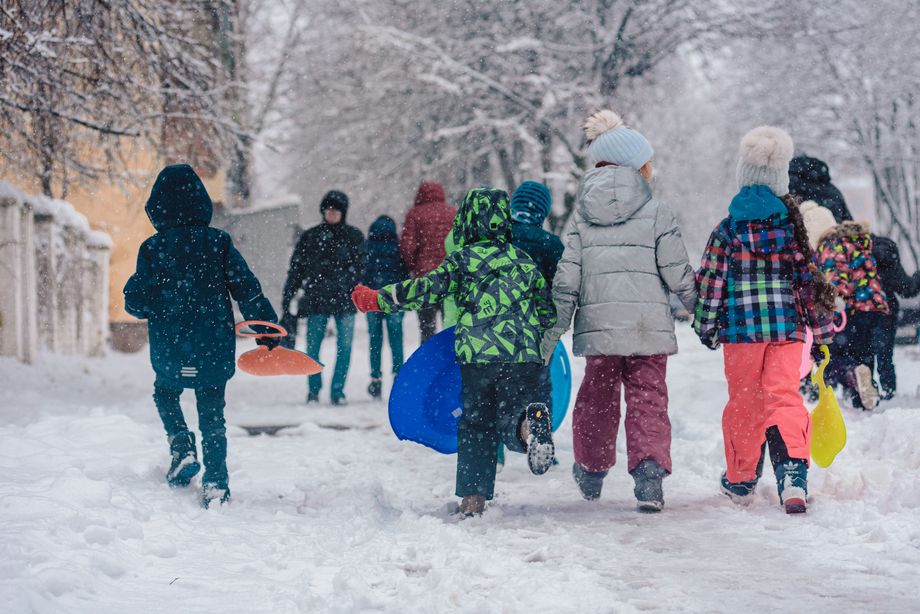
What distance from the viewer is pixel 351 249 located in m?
10.2

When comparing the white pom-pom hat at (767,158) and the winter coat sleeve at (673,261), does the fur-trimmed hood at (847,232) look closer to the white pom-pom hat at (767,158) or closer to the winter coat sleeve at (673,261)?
the white pom-pom hat at (767,158)

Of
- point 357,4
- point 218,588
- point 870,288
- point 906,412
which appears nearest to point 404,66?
point 357,4

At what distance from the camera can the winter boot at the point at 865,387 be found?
329 inches

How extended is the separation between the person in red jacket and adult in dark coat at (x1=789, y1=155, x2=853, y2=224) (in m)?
3.21

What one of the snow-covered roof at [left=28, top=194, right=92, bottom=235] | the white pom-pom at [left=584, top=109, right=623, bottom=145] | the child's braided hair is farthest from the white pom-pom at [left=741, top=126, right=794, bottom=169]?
the snow-covered roof at [left=28, top=194, right=92, bottom=235]

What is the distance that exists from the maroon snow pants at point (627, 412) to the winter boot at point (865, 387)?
11.5 feet

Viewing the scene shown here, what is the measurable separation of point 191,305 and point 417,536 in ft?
5.55

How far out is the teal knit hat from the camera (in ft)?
20.7

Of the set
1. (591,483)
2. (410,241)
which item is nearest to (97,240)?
(410,241)

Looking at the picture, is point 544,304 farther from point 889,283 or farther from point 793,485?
point 889,283

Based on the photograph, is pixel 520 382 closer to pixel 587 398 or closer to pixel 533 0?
pixel 587 398

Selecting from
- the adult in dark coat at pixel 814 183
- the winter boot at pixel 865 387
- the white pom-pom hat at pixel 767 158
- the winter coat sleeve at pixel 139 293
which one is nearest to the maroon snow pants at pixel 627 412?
→ the white pom-pom hat at pixel 767 158

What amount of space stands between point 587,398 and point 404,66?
16.6m

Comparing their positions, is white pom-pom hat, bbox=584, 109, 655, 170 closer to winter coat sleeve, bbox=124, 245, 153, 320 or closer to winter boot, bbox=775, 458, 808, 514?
winter boot, bbox=775, 458, 808, 514
